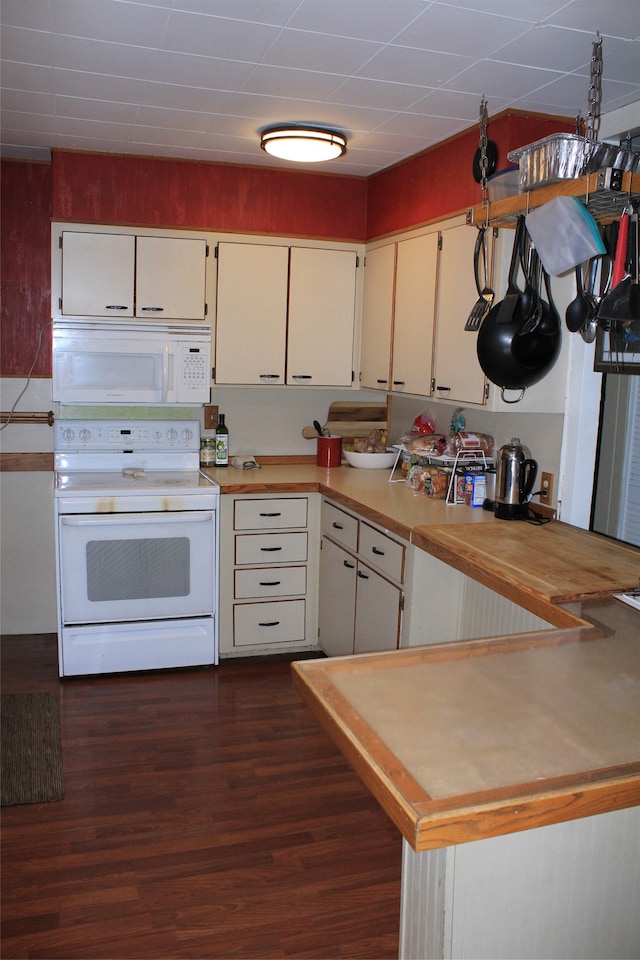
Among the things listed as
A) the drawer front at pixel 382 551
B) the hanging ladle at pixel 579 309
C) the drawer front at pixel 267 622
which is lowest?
the drawer front at pixel 267 622

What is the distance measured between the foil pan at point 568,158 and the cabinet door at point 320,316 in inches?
93.8

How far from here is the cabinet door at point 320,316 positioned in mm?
4043

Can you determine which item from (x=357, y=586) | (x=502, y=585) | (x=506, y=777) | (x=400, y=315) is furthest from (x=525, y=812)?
(x=400, y=315)

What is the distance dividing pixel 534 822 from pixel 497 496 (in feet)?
6.56

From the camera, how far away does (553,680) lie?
5.00ft

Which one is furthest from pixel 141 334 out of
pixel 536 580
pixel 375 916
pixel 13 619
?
pixel 375 916

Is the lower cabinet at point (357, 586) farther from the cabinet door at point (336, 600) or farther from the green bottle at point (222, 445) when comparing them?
the green bottle at point (222, 445)

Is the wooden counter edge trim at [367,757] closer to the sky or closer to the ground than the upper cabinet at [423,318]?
closer to the ground

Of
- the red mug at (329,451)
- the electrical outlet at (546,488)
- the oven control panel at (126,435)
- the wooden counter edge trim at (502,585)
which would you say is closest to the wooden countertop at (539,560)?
the wooden counter edge trim at (502,585)

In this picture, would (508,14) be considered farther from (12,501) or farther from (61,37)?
(12,501)

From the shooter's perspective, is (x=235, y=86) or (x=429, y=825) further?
(x=235, y=86)

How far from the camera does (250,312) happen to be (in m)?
3.98

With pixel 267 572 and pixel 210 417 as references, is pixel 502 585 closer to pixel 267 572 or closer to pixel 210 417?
pixel 267 572

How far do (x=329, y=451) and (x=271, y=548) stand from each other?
0.75m
